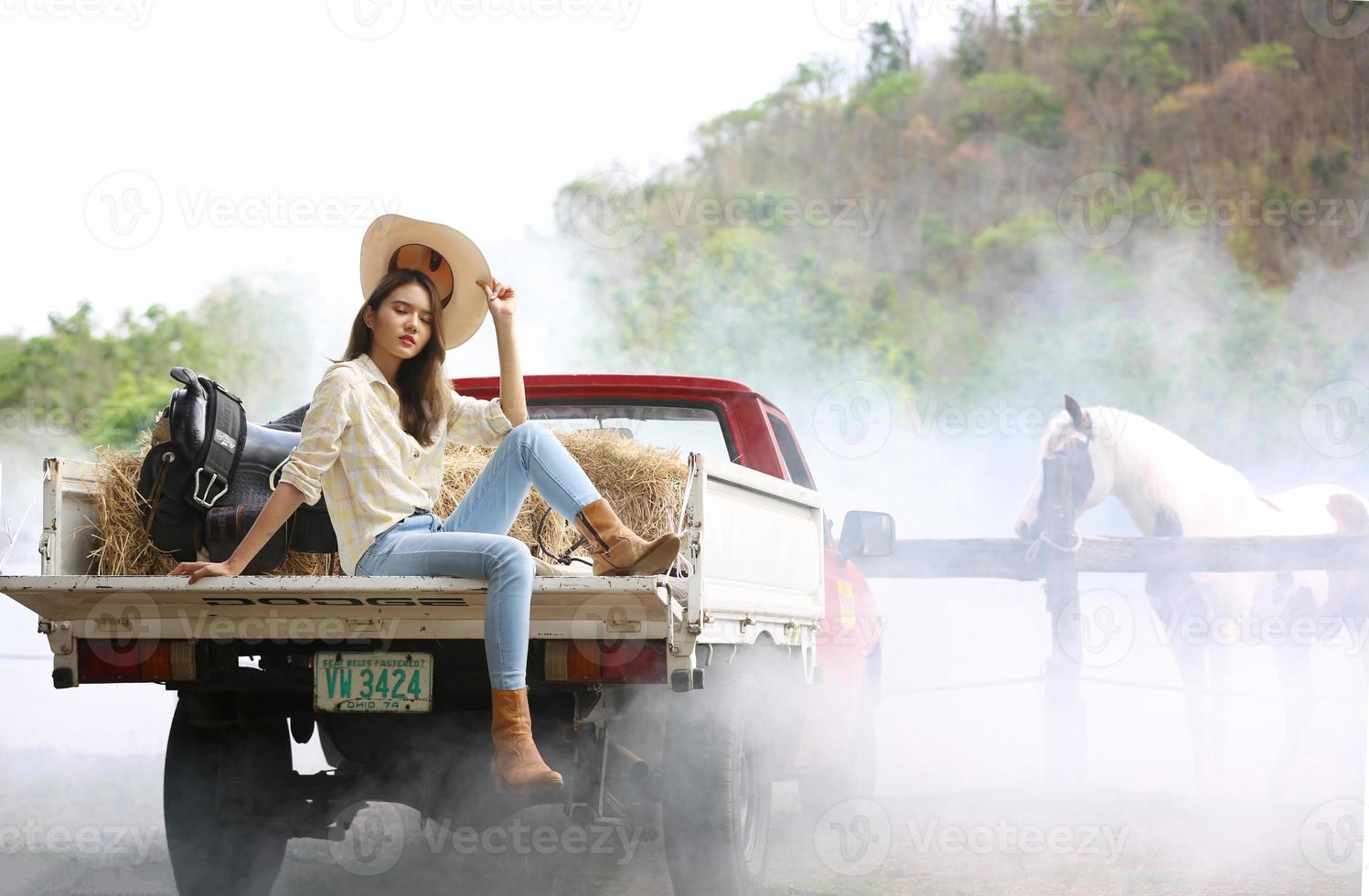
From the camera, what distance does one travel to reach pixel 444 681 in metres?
4.33

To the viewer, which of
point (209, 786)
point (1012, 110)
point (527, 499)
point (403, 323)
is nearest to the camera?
point (403, 323)

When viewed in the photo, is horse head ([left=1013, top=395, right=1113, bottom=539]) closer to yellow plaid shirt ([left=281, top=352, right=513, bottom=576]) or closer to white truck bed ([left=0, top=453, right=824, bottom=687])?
white truck bed ([left=0, top=453, right=824, bottom=687])

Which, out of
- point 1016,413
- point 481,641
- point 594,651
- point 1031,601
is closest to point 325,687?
point 481,641

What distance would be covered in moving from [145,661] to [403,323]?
132 cm

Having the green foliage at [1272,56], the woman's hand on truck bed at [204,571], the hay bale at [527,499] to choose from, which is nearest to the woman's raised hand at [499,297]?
the hay bale at [527,499]

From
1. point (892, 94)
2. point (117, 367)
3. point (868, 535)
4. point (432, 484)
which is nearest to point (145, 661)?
point (432, 484)

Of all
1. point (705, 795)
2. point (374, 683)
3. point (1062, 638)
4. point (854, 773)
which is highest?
point (374, 683)

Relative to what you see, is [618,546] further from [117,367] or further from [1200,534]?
[117,367]

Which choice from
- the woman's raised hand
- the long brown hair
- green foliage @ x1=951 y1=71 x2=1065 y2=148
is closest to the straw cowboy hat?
the woman's raised hand

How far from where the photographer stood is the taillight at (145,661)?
169 inches

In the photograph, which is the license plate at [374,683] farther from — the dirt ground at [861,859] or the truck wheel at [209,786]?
the dirt ground at [861,859]

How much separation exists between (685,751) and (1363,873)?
324cm

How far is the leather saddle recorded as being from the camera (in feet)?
14.1

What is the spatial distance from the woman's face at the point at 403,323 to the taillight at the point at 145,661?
112cm
